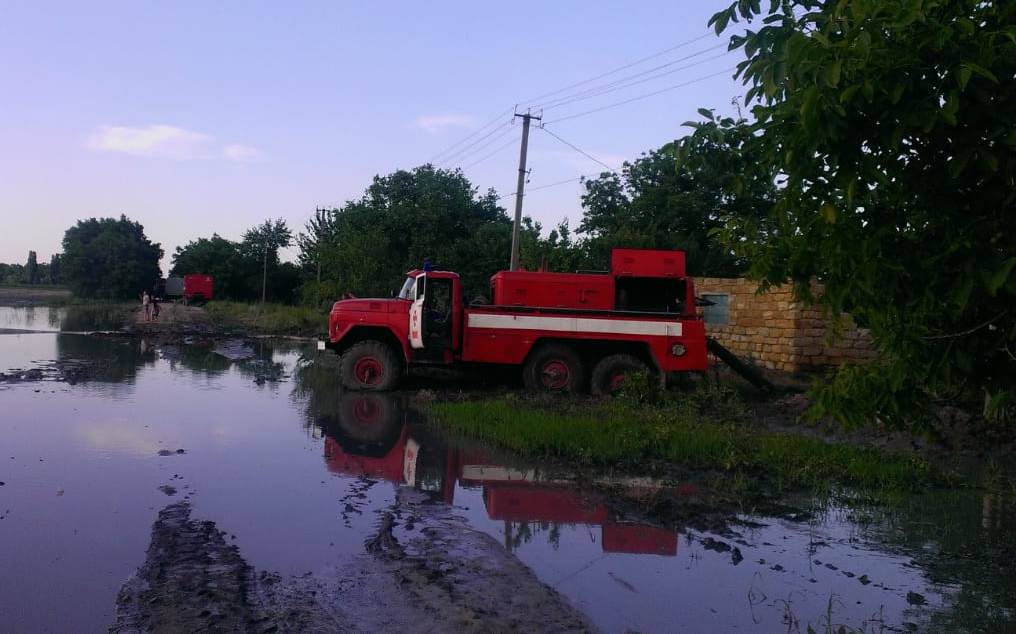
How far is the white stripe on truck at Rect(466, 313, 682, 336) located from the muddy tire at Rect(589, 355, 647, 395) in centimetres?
54

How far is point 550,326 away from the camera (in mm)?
15758

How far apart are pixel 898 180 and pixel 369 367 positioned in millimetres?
13252

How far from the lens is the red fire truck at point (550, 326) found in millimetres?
15602

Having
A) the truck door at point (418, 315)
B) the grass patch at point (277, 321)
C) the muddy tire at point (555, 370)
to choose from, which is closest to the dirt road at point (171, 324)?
the grass patch at point (277, 321)

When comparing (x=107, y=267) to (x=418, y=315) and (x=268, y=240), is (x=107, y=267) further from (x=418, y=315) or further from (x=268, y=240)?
(x=418, y=315)

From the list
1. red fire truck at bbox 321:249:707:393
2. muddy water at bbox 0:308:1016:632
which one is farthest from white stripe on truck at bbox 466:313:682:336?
muddy water at bbox 0:308:1016:632

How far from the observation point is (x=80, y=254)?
66688 mm

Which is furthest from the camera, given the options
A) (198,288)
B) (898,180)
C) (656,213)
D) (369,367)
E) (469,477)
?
(198,288)

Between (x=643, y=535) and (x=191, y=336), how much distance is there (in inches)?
1059

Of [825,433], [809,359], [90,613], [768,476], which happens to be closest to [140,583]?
[90,613]

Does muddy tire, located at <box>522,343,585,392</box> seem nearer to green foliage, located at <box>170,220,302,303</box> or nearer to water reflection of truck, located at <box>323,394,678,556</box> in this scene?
water reflection of truck, located at <box>323,394,678,556</box>

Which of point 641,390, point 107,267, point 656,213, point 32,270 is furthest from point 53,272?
point 641,390

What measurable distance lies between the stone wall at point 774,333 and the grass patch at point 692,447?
714 centimetres

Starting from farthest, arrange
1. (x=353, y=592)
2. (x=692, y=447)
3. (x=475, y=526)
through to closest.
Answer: (x=692, y=447) < (x=475, y=526) < (x=353, y=592)
